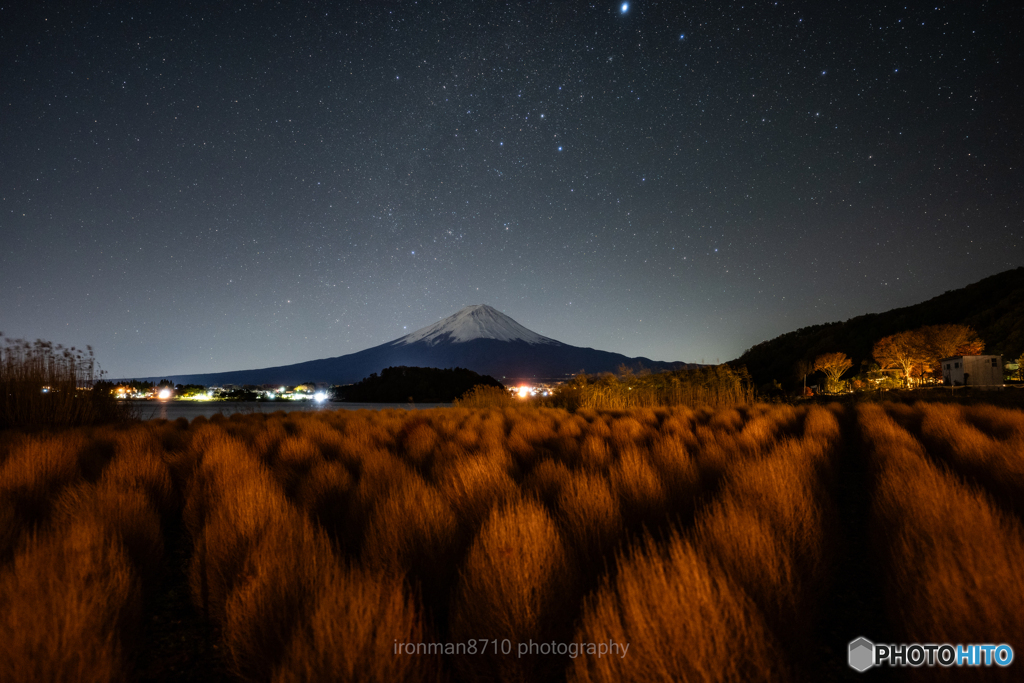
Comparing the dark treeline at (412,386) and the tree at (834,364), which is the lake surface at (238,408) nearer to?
the dark treeline at (412,386)

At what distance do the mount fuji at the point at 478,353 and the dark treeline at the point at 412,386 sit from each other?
44.2m

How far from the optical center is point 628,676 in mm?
1166

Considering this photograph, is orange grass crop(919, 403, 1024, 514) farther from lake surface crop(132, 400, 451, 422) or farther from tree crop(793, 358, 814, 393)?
tree crop(793, 358, 814, 393)

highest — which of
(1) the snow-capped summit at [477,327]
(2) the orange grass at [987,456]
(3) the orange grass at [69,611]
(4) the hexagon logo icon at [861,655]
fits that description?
(1) the snow-capped summit at [477,327]

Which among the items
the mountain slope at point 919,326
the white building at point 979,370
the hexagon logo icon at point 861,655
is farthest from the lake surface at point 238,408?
the mountain slope at point 919,326

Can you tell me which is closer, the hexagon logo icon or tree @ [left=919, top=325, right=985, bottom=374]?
the hexagon logo icon

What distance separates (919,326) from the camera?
4853 centimetres

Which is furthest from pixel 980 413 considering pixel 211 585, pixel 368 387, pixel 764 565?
pixel 368 387

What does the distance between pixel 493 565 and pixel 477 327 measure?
456 ft

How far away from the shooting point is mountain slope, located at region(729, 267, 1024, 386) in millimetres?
40406

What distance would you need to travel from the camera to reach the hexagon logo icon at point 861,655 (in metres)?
1.55

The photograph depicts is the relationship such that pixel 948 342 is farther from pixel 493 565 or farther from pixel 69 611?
pixel 69 611

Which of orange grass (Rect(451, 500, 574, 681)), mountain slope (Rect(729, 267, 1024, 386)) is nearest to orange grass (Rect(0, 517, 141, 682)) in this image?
orange grass (Rect(451, 500, 574, 681))

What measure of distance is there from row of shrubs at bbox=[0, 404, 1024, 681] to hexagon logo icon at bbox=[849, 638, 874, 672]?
0.14 metres
